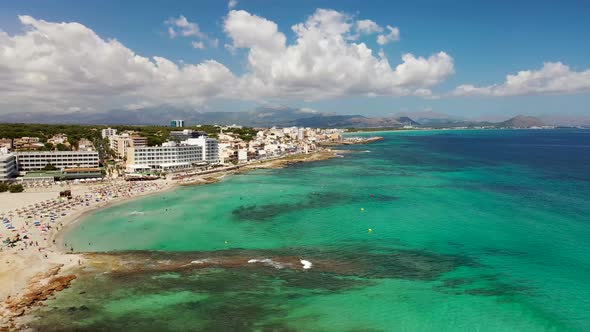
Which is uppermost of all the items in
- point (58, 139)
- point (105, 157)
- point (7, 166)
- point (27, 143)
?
point (58, 139)

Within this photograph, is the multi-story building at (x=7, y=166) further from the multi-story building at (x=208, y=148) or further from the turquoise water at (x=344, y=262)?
the multi-story building at (x=208, y=148)

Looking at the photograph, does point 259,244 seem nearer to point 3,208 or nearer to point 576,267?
point 576,267

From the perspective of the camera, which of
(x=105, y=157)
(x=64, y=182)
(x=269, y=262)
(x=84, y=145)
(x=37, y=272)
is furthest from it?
(x=84, y=145)

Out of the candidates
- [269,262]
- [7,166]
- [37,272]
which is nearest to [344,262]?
[269,262]

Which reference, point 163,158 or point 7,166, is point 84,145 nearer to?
point 163,158

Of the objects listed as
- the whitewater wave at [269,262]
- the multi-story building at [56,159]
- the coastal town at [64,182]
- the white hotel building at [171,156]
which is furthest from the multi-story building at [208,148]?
the whitewater wave at [269,262]

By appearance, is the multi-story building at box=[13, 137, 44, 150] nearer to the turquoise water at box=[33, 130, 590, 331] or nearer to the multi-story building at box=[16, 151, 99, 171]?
the multi-story building at box=[16, 151, 99, 171]

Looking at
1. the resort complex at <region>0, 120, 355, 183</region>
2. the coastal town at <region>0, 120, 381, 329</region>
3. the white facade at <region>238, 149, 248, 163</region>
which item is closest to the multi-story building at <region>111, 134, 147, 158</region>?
the resort complex at <region>0, 120, 355, 183</region>
